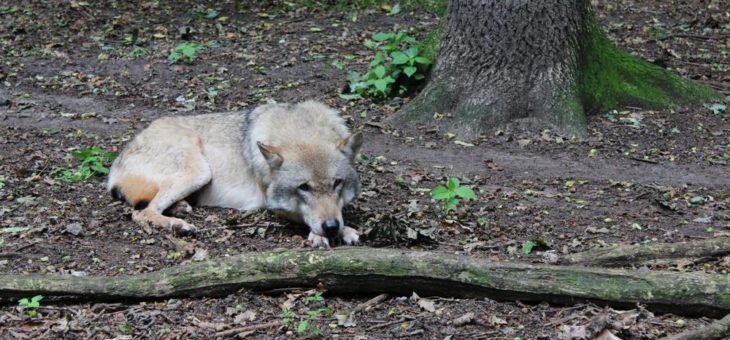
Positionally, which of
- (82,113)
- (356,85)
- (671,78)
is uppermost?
(671,78)

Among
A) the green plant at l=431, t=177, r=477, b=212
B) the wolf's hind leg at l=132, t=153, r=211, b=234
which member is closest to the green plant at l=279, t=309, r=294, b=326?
the wolf's hind leg at l=132, t=153, r=211, b=234

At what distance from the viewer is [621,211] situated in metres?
6.76

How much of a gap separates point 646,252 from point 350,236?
2160 millimetres

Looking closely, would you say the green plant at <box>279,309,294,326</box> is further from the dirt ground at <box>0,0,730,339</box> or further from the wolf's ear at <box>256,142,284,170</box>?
the wolf's ear at <box>256,142,284,170</box>

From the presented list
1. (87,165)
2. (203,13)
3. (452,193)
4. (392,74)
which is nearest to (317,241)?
(452,193)

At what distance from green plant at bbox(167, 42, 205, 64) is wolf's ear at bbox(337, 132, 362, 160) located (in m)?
5.97

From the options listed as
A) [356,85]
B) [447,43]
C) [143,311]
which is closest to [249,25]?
[356,85]

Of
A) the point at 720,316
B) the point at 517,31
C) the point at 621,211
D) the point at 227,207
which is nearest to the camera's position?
the point at 720,316

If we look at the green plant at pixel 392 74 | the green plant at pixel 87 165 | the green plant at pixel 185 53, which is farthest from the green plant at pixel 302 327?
the green plant at pixel 185 53

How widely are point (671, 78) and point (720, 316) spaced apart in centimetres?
604

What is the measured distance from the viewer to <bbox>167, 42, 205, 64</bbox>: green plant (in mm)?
11953

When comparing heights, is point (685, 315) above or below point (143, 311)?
above

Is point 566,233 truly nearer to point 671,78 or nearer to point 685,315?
point 685,315

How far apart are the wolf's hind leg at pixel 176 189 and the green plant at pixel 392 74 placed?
3.25 meters
